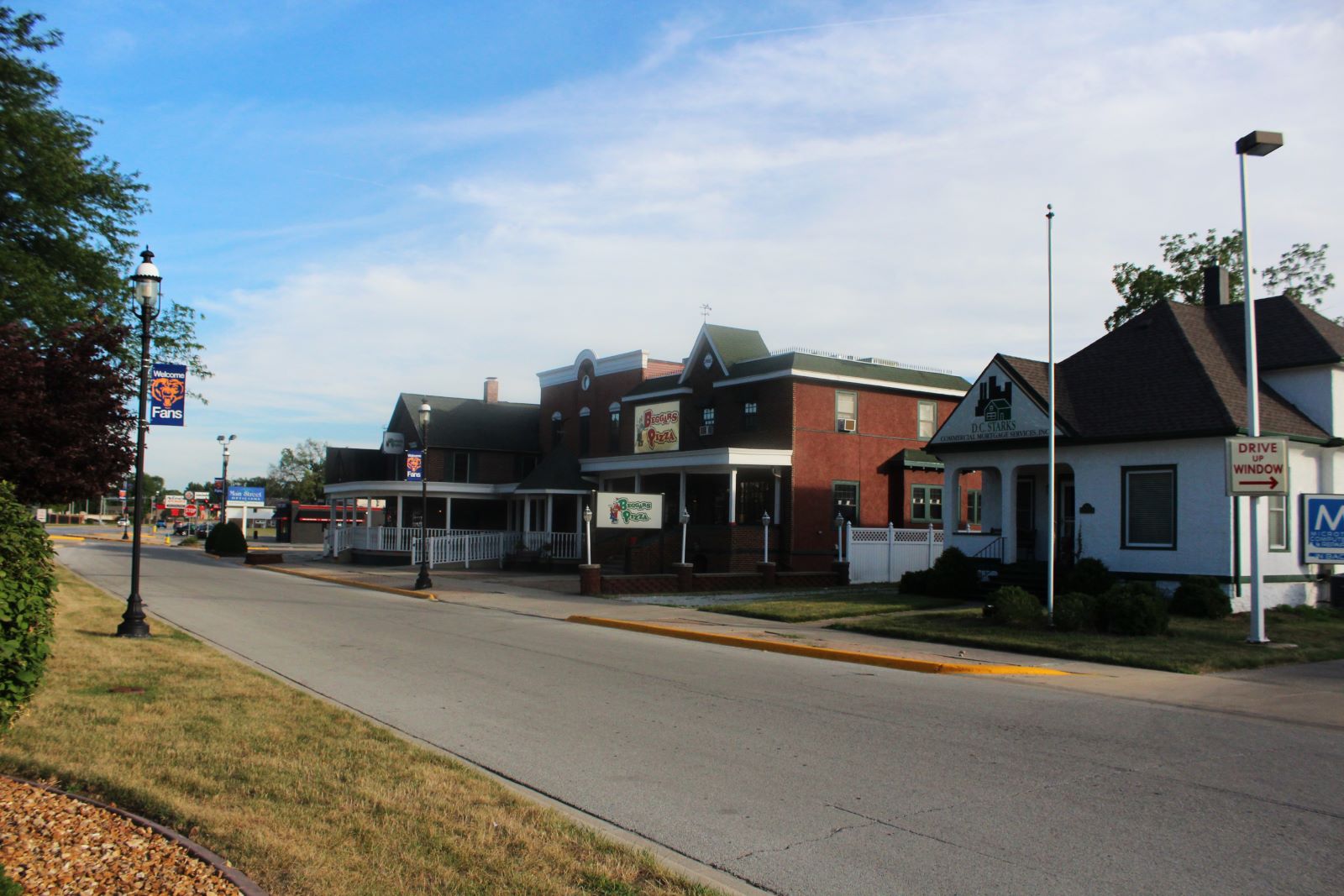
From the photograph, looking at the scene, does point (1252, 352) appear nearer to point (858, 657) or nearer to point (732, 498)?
point (858, 657)

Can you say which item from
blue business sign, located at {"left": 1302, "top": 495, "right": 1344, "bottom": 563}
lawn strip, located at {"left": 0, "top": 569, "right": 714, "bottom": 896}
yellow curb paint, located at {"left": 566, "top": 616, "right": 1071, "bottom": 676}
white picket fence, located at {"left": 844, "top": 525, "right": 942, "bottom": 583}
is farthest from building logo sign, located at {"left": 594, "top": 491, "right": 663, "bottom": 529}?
lawn strip, located at {"left": 0, "top": 569, "right": 714, "bottom": 896}

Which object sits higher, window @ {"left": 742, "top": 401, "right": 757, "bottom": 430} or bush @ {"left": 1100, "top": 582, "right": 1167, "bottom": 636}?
window @ {"left": 742, "top": 401, "right": 757, "bottom": 430}

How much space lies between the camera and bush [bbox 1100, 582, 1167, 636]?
55.4 ft

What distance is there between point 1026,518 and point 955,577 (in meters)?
4.04

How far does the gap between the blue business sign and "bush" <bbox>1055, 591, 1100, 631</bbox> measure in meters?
4.12

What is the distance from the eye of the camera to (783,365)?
33906 mm

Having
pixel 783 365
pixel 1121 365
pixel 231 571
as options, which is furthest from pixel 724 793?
pixel 231 571

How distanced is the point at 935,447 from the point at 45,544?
2344 cm

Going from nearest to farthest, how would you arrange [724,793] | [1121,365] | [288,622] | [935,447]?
[724,793] → [288,622] → [1121,365] → [935,447]

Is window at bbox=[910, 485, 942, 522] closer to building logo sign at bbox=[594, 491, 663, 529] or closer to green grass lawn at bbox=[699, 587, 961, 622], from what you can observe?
green grass lawn at bbox=[699, 587, 961, 622]

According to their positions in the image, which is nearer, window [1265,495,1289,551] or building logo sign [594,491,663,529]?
window [1265,495,1289,551]

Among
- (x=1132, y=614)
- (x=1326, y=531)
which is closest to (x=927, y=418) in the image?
(x=1326, y=531)

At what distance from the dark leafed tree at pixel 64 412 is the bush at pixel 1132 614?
20570 mm

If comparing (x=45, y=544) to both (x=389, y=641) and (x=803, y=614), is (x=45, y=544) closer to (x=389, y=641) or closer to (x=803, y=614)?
(x=389, y=641)
